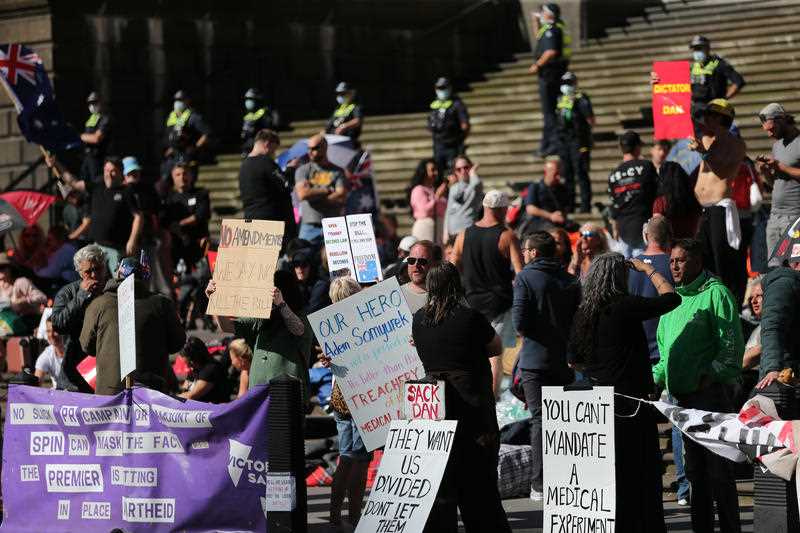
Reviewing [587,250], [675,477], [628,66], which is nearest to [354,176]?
[587,250]

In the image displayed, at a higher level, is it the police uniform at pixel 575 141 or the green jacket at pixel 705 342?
the police uniform at pixel 575 141

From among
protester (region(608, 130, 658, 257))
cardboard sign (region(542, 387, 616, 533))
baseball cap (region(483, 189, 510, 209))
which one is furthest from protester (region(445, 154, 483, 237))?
cardboard sign (region(542, 387, 616, 533))

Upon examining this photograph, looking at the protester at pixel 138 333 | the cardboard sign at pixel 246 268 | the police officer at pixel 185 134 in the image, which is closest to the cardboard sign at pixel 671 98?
the protester at pixel 138 333

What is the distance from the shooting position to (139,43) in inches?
1089

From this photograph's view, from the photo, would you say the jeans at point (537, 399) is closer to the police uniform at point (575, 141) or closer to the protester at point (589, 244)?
the protester at point (589, 244)

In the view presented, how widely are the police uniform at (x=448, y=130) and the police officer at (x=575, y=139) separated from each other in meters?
1.86

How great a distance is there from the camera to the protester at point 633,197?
1470 centimetres

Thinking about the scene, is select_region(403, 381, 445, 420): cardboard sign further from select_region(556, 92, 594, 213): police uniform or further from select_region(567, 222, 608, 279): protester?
select_region(556, 92, 594, 213): police uniform

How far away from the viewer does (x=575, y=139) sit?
19781mm

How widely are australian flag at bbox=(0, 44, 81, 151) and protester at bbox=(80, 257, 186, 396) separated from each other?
8389 mm

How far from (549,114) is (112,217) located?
6514 millimetres

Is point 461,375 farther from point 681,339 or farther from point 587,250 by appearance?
point 587,250

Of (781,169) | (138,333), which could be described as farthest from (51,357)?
(781,169)

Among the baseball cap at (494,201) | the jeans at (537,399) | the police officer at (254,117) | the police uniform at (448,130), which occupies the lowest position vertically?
the jeans at (537,399)
